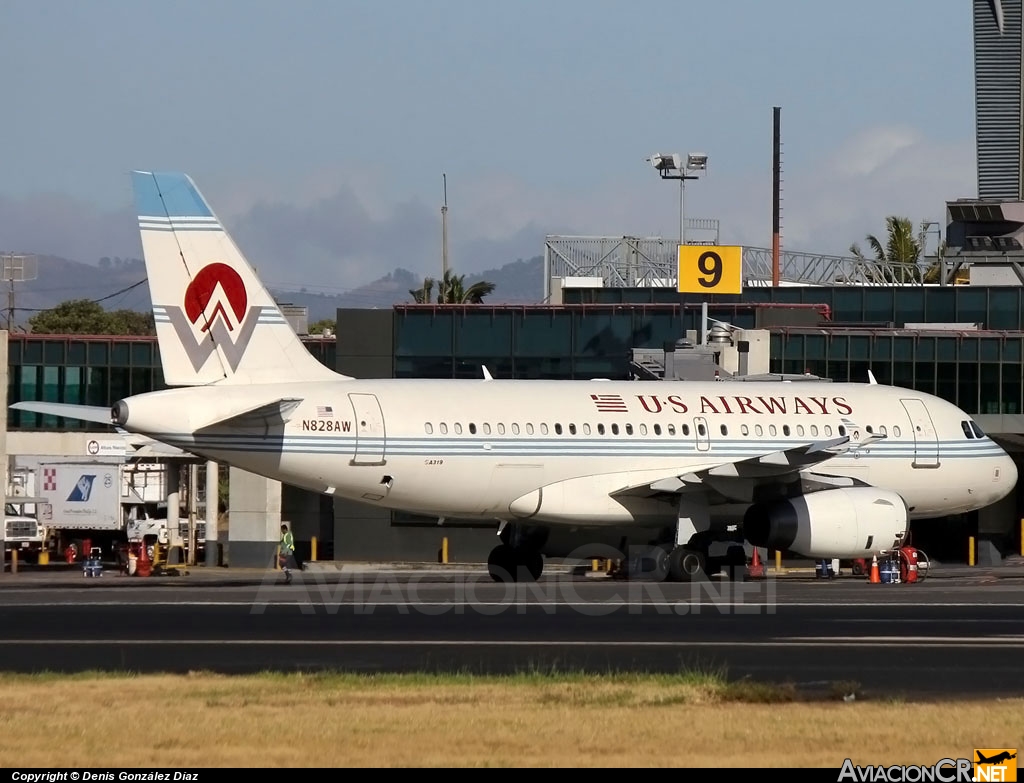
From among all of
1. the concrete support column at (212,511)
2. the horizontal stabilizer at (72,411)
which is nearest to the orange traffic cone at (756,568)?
the horizontal stabilizer at (72,411)

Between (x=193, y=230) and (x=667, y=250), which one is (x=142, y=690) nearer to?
(x=193, y=230)

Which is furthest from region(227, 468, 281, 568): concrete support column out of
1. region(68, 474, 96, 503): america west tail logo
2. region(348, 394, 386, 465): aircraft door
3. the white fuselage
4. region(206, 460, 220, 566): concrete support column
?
region(348, 394, 386, 465): aircraft door

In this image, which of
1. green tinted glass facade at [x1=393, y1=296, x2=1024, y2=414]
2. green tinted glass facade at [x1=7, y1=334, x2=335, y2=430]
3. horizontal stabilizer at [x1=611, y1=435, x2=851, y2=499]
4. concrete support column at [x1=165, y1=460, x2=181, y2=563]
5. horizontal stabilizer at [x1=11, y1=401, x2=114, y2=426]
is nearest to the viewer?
horizontal stabilizer at [x1=11, y1=401, x2=114, y2=426]

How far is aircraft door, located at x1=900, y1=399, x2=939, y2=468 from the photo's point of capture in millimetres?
32781

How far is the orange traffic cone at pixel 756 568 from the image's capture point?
124ft

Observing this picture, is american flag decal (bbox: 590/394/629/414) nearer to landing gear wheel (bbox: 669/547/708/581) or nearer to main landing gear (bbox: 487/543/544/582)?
landing gear wheel (bbox: 669/547/708/581)

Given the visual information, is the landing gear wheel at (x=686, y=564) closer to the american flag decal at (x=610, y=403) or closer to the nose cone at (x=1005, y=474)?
the american flag decal at (x=610, y=403)

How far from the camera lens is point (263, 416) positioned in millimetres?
27328

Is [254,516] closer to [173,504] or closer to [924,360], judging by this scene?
[173,504]

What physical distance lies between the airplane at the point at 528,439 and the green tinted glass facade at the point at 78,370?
22.1 meters

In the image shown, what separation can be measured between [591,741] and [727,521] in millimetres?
20378

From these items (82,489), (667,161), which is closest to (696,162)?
(667,161)

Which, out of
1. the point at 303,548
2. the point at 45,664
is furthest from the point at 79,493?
the point at 45,664

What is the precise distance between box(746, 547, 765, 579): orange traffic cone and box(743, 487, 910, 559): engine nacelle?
7.79 m
